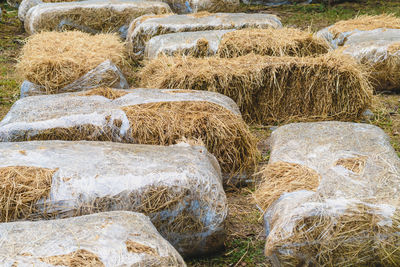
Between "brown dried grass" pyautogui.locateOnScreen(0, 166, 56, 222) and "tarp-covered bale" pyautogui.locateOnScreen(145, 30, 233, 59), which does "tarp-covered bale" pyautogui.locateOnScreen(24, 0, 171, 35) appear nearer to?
"tarp-covered bale" pyautogui.locateOnScreen(145, 30, 233, 59)

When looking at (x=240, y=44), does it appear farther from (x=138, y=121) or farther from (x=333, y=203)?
(x=333, y=203)

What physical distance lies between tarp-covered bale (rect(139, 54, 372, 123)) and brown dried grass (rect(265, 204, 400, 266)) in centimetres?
269

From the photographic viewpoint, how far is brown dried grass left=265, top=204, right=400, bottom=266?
107 inches

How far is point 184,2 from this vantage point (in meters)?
9.59

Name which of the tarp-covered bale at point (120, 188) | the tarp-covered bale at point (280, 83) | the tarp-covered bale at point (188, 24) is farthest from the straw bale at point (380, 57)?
the tarp-covered bale at point (120, 188)

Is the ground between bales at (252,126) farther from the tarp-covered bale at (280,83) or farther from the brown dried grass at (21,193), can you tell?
the brown dried grass at (21,193)

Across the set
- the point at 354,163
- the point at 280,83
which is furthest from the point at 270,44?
the point at 354,163

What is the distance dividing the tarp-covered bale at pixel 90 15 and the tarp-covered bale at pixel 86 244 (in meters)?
6.40

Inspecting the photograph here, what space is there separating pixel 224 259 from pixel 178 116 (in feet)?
4.13

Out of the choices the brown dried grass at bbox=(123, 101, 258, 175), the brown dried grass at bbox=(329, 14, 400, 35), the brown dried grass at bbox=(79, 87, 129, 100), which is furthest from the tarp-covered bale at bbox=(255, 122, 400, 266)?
the brown dried grass at bbox=(329, 14, 400, 35)

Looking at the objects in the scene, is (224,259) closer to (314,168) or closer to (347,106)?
(314,168)

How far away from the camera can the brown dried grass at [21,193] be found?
296 cm

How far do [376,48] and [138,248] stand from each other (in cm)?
479

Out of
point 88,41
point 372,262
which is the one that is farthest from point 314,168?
point 88,41
